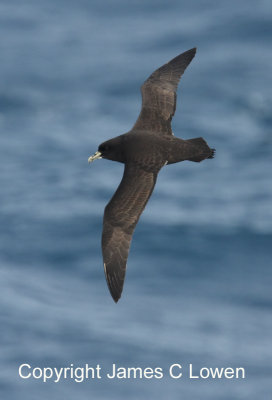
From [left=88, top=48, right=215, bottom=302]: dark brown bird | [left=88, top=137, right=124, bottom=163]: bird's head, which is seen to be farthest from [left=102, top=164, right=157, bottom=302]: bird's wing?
[left=88, top=137, right=124, bottom=163]: bird's head

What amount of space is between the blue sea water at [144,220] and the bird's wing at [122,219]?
59.0 ft

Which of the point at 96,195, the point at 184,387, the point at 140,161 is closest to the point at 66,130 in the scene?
the point at 96,195

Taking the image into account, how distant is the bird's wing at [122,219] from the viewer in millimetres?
16844

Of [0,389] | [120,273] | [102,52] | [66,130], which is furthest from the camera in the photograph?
[102,52]

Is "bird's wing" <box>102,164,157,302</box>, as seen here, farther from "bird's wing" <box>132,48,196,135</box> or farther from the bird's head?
"bird's wing" <box>132,48,196,135</box>

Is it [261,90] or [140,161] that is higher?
[261,90]

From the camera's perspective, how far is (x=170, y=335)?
38.1 metres

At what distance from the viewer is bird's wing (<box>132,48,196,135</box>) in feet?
60.6

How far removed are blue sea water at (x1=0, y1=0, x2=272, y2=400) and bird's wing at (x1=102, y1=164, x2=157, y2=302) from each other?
17995 mm

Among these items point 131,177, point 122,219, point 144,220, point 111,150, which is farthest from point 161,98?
point 144,220

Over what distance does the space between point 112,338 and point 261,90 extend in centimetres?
1155

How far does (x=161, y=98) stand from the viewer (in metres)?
19.1

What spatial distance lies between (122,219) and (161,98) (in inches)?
116

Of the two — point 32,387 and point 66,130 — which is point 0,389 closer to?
point 32,387
